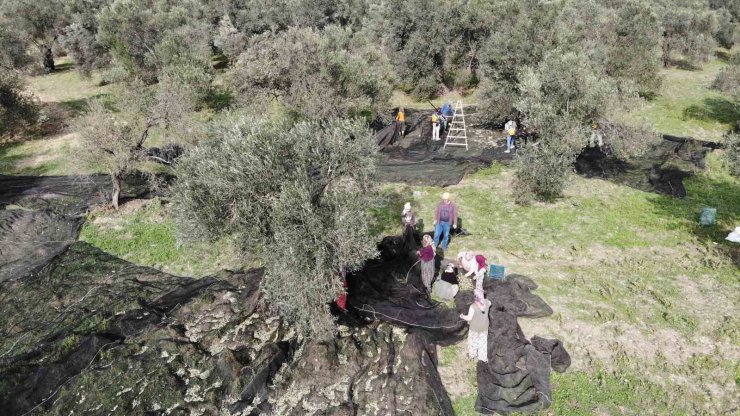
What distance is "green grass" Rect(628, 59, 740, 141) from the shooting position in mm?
A: 24016

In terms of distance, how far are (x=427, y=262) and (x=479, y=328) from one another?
8.59 ft

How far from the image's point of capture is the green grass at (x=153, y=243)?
14.1 metres

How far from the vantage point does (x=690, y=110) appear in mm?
26609

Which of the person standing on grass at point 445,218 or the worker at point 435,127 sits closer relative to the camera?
the person standing on grass at point 445,218

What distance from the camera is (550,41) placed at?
24.0 meters

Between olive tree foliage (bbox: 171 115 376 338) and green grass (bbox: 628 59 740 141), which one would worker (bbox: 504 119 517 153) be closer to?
green grass (bbox: 628 59 740 141)

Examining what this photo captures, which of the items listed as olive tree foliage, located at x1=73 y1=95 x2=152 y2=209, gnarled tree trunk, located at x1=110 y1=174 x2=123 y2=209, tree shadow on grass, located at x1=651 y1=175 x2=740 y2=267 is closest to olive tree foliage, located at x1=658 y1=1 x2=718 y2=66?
tree shadow on grass, located at x1=651 y1=175 x2=740 y2=267

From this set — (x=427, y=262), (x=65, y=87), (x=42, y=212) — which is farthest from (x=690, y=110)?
(x=65, y=87)

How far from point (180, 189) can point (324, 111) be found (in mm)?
13033

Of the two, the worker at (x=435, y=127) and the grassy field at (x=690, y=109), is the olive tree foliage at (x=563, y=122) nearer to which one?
the worker at (x=435, y=127)

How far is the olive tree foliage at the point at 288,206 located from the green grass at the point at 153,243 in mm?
3392

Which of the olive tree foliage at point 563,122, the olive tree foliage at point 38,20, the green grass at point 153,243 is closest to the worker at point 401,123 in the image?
the olive tree foliage at point 563,122

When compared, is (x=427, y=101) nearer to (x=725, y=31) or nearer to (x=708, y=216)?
(x=708, y=216)

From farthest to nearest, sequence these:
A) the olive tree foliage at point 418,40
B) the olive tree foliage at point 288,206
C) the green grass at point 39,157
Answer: the olive tree foliage at point 418,40 < the green grass at point 39,157 < the olive tree foliage at point 288,206
